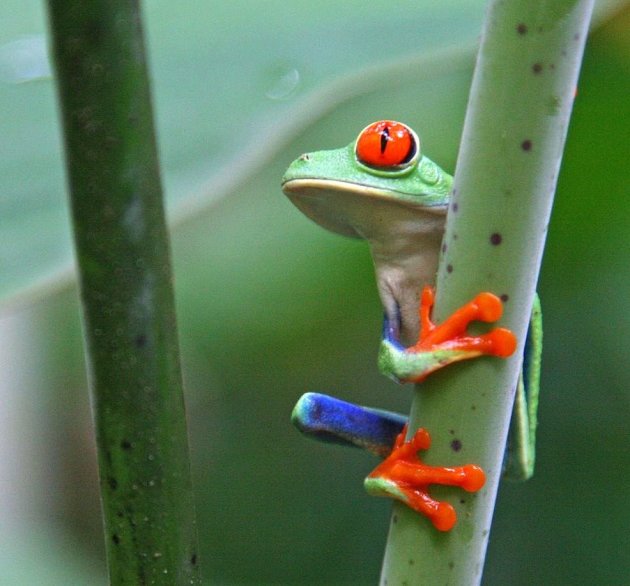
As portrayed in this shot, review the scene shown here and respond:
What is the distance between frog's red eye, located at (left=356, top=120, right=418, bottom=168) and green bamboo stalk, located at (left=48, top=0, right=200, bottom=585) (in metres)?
0.44

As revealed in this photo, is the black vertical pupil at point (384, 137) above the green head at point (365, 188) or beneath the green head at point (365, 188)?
above

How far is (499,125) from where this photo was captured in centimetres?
43

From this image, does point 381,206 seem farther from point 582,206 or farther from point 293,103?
point 582,206

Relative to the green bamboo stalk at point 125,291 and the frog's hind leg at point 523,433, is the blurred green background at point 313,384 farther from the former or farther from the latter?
the green bamboo stalk at point 125,291

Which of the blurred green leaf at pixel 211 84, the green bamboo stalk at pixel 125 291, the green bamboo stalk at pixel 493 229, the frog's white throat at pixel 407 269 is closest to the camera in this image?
the green bamboo stalk at pixel 125 291

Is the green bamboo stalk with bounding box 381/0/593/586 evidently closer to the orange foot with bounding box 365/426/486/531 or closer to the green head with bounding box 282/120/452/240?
the orange foot with bounding box 365/426/486/531

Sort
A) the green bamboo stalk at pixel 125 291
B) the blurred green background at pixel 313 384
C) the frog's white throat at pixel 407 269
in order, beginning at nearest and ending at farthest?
the green bamboo stalk at pixel 125 291 → the frog's white throat at pixel 407 269 → the blurred green background at pixel 313 384

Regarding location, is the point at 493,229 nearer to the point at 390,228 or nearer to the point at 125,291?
the point at 125,291

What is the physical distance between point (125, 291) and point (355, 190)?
1.75ft

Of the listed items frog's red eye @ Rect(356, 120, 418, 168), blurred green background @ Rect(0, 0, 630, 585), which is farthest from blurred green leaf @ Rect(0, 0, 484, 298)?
blurred green background @ Rect(0, 0, 630, 585)

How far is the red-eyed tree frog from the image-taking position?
2.65 feet

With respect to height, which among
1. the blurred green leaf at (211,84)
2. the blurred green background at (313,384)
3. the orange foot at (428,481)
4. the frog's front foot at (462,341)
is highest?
the blurred green leaf at (211,84)

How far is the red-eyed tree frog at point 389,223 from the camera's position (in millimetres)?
808

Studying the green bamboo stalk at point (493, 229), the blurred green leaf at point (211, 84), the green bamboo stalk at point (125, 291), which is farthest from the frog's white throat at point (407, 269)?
the green bamboo stalk at point (125, 291)
